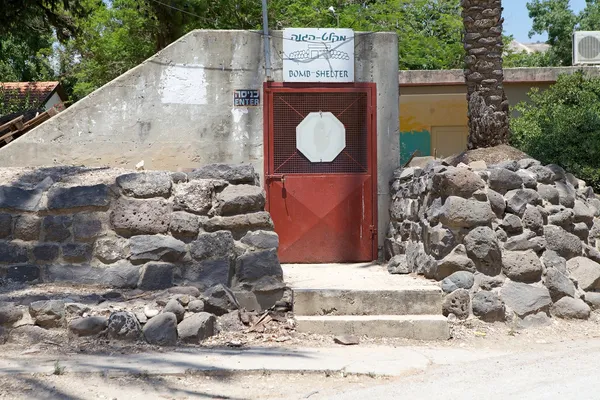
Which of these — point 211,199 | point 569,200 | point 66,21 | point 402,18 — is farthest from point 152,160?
point 402,18

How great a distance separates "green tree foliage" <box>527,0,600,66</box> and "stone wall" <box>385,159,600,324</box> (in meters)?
23.8

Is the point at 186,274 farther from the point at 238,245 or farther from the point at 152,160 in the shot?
the point at 152,160

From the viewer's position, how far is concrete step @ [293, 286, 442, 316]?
836 cm

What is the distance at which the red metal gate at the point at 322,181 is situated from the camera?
11.0 metres

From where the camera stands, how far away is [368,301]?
8.41 m

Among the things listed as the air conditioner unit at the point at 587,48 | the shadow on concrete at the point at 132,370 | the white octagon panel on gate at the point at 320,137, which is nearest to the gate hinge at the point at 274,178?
the white octagon panel on gate at the point at 320,137

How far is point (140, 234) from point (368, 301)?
94.8 inches

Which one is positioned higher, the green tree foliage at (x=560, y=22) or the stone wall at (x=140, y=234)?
the green tree foliage at (x=560, y=22)

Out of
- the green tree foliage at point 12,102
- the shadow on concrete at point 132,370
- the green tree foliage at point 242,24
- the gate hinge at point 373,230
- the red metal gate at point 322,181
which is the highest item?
the green tree foliage at point 242,24

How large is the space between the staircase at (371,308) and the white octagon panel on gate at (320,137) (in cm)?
250

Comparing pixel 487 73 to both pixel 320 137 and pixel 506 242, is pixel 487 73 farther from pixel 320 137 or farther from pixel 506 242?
pixel 506 242

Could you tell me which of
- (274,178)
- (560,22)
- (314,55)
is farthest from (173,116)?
(560,22)

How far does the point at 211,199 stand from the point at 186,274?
2.74 ft

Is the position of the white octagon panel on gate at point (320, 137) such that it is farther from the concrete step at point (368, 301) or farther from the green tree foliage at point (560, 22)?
the green tree foliage at point (560, 22)
